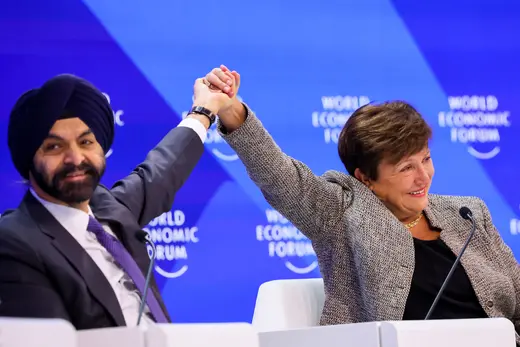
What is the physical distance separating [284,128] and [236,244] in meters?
0.49

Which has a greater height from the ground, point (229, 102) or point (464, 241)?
point (229, 102)

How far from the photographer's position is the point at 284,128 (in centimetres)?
376

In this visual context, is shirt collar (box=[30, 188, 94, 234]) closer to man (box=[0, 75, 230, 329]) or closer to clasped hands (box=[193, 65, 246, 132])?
man (box=[0, 75, 230, 329])

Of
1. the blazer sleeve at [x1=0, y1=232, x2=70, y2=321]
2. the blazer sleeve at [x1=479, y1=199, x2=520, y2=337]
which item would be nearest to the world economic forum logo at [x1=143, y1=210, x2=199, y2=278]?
the blazer sleeve at [x1=479, y1=199, x2=520, y2=337]

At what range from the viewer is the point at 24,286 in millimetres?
2076

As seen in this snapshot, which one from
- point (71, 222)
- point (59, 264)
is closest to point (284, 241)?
point (71, 222)

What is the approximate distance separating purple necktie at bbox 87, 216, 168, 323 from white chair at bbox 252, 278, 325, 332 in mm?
545

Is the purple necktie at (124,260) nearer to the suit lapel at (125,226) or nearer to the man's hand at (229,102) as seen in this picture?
the suit lapel at (125,226)

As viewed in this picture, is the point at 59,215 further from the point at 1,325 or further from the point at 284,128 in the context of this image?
the point at 284,128

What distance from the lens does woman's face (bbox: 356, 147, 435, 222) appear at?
2.89 m

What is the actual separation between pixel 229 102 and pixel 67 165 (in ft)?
2.04

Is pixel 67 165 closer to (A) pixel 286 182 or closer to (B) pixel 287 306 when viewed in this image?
(A) pixel 286 182

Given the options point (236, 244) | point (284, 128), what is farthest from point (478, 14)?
point (236, 244)

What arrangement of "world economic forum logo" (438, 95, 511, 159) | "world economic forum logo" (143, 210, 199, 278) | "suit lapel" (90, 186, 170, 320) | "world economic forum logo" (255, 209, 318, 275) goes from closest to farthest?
"suit lapel" (90, 186, 170, 320), "world economic forum logo" (143, 210, 199, 278), "world economic forum logo" (255, 209, 318, 275), "world economic forum logo" (438, 95, 511, 159)
